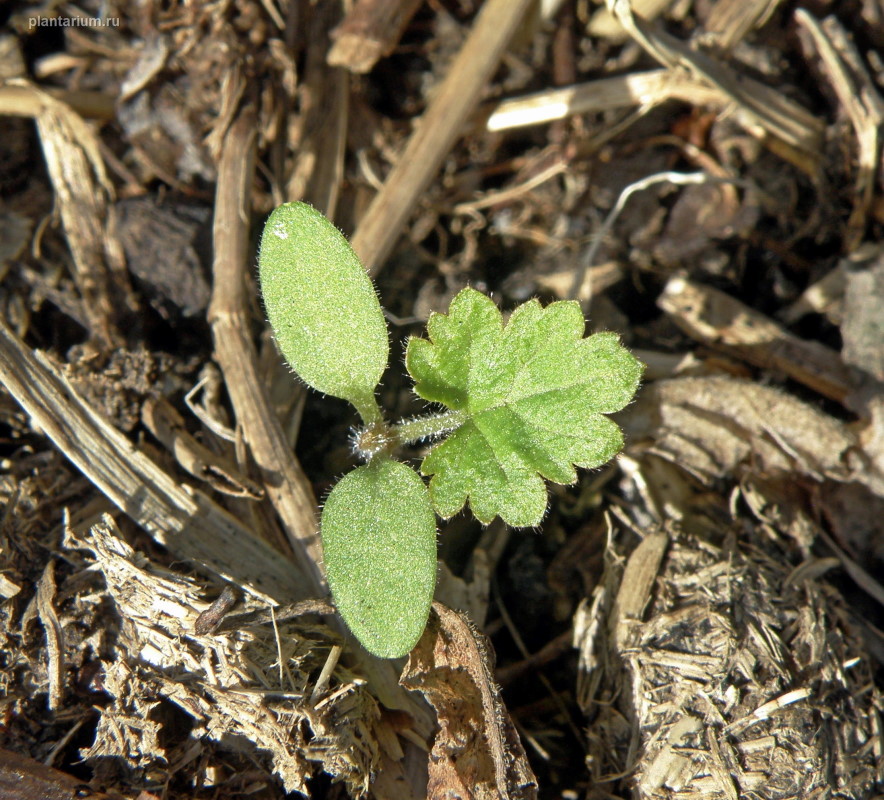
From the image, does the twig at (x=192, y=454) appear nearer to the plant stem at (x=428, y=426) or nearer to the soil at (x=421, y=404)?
the soil at (x=421, y=404)

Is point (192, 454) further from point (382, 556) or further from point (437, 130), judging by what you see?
point (437, 130)

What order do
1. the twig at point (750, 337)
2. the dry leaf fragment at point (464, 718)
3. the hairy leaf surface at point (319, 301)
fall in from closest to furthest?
the dry leaf fragment at point (464, 718), the hairy leaf surface at point (319, 301), the twig at point (750, 337)

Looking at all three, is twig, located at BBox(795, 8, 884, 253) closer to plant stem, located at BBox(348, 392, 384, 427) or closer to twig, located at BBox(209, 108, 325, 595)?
plant stem, located at BBox(348, 392, 384, 427)

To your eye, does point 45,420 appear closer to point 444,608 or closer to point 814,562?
point 444,608

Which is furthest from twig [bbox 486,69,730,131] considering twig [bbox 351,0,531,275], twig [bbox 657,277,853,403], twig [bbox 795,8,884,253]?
twig [bbox 657,277,853,403]

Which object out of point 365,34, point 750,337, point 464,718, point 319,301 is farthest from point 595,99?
point 464,718

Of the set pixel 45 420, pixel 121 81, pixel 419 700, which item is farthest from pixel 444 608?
pixel 121 81

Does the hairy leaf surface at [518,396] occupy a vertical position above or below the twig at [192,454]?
above

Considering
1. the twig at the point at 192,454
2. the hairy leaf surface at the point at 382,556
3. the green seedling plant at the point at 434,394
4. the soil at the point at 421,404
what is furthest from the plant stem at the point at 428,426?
the twig at the point at 192,454
